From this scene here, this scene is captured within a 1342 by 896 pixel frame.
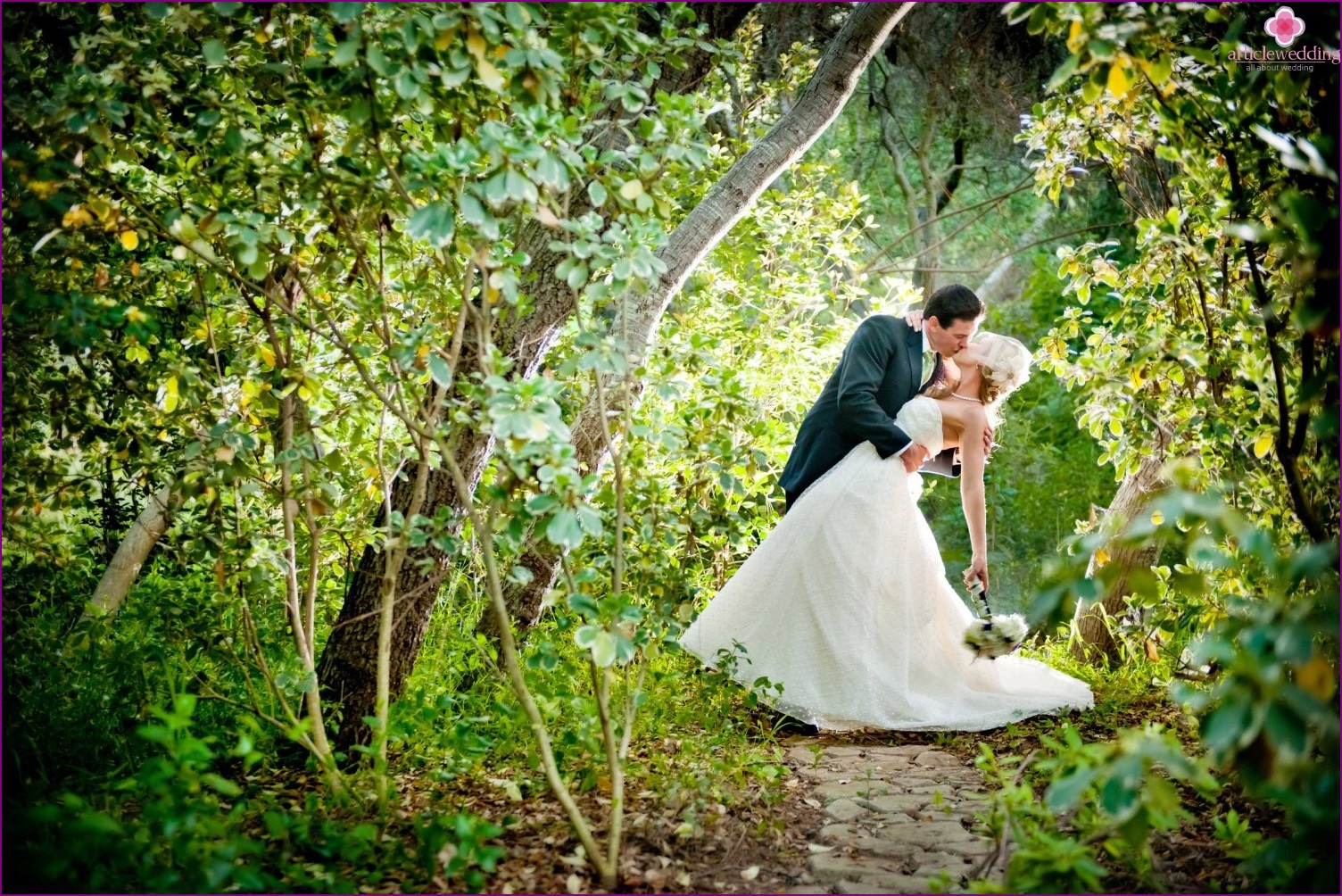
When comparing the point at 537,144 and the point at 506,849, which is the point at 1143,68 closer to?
the point at 537,144

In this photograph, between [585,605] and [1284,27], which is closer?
[585,605]

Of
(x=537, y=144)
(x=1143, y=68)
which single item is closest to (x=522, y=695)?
(x=537, y=144)

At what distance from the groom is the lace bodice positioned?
0.13 ft

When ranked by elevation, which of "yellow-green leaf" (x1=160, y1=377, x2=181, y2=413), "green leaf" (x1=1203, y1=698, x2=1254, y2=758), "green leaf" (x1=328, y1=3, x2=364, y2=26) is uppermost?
"green leaf" (x1=328, y1=3, x2=364, y2=26)

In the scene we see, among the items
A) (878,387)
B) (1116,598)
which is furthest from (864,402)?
(1116,598)

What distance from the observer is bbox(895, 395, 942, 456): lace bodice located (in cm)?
452

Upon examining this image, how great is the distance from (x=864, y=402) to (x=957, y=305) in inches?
21.5

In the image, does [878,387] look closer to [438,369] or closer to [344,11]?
[438,369]

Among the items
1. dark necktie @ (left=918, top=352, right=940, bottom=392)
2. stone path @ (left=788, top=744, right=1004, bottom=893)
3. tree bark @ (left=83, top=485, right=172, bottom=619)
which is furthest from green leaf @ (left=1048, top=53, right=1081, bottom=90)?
tree bark @ (left=83, top=485, right=172, bottom=619)

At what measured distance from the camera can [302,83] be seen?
2832mm

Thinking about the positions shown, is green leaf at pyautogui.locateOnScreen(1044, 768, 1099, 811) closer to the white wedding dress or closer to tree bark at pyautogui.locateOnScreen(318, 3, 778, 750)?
tree bark at pyautogui.locateOnScreen(318, 3, 778, 750)

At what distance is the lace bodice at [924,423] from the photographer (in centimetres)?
452

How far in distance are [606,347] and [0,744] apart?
1857 millimetres

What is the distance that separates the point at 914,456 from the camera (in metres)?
4.50
